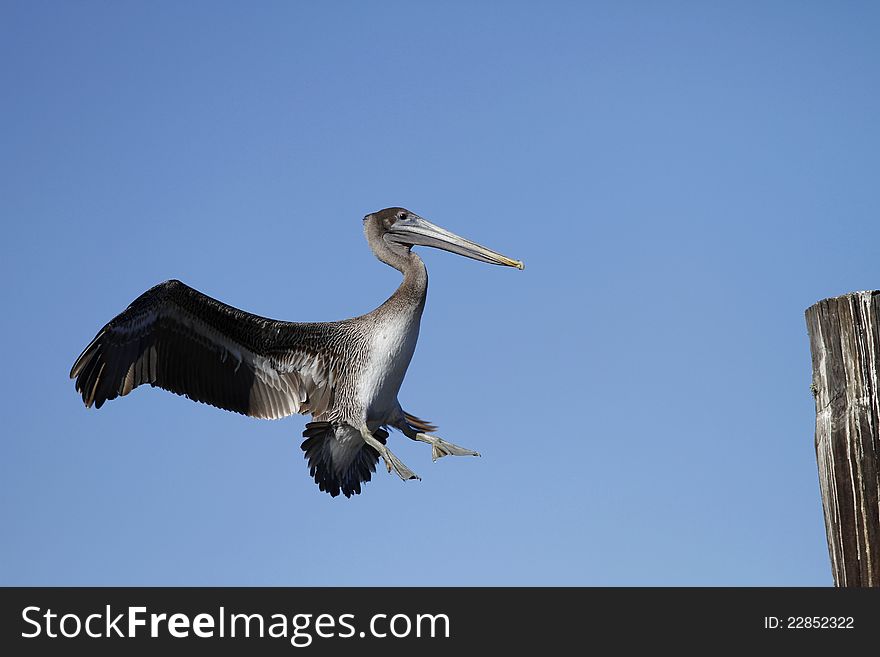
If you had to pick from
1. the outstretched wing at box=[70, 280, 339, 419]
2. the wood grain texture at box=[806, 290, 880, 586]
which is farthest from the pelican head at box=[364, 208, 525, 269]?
the wood grain texture at box=[806, 290, 880, 586]

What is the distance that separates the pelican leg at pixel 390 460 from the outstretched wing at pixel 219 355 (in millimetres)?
852

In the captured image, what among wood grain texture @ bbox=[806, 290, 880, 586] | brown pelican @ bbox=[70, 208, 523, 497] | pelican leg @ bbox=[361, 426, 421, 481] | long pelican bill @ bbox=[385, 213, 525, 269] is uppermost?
long pelican bill @ bbox=[385, 213, 525, 269]

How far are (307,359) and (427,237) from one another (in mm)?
1656

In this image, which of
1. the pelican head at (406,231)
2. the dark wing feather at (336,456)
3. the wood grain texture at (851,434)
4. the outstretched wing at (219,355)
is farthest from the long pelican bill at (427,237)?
the wood grain texture at (851,434)

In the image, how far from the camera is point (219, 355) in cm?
990

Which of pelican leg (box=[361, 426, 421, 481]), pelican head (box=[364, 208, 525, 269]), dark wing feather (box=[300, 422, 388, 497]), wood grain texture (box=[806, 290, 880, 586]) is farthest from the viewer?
pelican head (box=[364, 208, 525, 269])

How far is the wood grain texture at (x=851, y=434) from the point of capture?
4.68 metres

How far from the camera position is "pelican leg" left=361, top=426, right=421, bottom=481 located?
27.3 ft

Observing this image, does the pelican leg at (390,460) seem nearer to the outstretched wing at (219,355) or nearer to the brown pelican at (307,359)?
the brown pelican at (307,359)

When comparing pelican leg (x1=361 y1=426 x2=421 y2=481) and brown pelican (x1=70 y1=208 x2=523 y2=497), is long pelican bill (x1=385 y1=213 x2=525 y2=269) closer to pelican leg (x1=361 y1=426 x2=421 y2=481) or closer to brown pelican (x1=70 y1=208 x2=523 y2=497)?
brown pelican (x1=70 y1=208 x2=523 y2=497)

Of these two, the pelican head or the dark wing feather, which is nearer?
the dark wing feather
